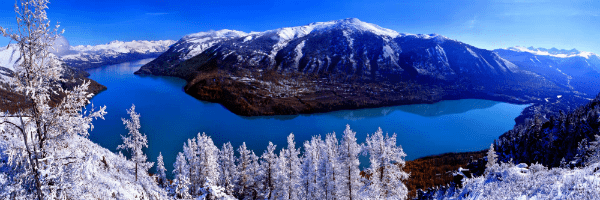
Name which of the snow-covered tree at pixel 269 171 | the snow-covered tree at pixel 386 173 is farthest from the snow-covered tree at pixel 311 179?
the snow-covered tree at pixel 269 171

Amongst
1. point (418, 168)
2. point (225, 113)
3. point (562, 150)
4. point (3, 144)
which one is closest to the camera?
point (3, 144)

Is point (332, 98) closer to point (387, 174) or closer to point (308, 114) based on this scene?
point (308, 114)

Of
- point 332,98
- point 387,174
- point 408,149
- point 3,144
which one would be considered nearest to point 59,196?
point 3,144

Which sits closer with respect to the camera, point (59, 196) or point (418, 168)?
point (59, 196)

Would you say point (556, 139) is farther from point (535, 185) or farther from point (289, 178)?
point (289, 178)

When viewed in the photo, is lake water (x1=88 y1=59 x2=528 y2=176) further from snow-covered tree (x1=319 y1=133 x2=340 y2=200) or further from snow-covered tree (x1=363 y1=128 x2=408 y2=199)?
snow-covered tree (x1=363 y1=128 x2=408 y2=199)

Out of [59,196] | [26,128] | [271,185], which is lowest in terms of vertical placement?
[271,185]

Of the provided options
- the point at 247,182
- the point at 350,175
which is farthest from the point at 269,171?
the point at 350,175
